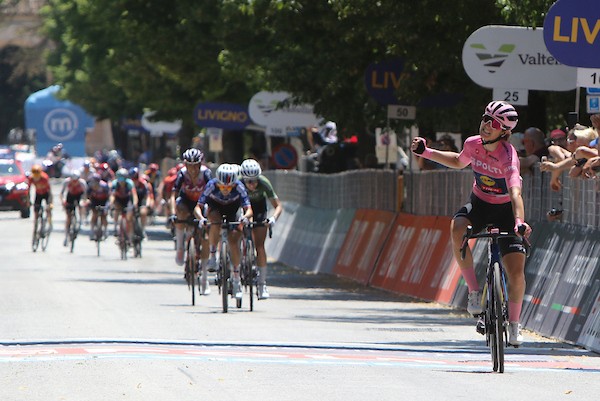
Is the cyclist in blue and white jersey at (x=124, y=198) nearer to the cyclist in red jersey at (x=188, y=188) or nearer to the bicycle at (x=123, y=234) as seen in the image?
the bicycle at (x=123, y=234)

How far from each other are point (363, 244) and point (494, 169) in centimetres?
1298

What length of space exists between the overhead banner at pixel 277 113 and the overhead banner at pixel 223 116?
4438 mm

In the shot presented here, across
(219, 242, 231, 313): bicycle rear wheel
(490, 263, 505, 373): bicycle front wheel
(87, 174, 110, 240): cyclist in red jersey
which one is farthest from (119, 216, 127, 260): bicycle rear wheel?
(490, 263, 505, 373): bicycle front wheel

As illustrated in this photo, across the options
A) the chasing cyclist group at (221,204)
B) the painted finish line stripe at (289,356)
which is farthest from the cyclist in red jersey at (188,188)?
the painted finish line stripe at (289,356)

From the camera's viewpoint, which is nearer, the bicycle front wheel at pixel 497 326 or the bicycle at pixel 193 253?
the bicycle front wheel at pixel 497 326

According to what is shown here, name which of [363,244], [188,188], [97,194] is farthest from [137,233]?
[188,188]

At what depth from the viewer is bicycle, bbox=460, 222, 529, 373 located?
12.0 m

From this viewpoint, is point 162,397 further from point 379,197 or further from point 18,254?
point 18,254

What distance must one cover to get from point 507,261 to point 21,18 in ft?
351

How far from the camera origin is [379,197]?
25562mm

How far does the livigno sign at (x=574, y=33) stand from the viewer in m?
13.9

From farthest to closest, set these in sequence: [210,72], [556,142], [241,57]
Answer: [210,72]
[241,57]
[556,142]

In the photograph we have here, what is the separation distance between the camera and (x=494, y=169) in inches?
489

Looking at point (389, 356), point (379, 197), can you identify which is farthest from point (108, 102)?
point (389, 356)
